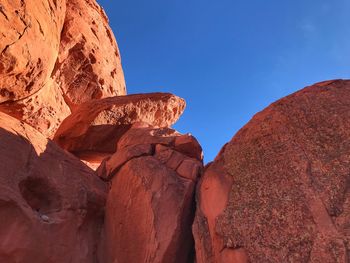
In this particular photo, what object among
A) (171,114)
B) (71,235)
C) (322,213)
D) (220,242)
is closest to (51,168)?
(71,235)

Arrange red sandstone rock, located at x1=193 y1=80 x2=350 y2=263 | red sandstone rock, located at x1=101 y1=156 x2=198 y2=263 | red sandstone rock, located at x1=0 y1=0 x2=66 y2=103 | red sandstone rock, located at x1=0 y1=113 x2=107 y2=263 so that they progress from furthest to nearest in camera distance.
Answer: red sandstone rock, located at x1=0 y1=0 x2=66 y2=103 → red sandstone rock, located at x1=101 y1=156 x2=198 y2=263 → red sandstone rock, located at x1=0 y1=113 x2=107 y2=263 → red sandstone rock, located at x1=193 y1=80 x2=350 y2=263

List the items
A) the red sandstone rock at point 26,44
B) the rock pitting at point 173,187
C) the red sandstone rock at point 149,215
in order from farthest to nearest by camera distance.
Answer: the red sandstone rock at point 26,44, the red sandstone rock at point 149,215, the rock pitting at point 173,187

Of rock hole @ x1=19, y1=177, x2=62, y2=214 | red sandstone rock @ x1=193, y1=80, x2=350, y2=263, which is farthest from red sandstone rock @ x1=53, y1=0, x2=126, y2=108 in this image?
red sandstone rock @ x1=193, y1=80, x2=350, y2=263

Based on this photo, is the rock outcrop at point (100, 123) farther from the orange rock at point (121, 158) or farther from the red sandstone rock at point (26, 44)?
the orange rock at point (121, 158)

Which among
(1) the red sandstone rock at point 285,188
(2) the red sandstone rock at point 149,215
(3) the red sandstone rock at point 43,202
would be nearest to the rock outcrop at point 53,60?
(3) the red sandstone rock at point 43,202

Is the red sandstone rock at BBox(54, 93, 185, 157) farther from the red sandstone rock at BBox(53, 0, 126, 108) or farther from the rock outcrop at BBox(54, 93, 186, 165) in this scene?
the red sandstone rock at BBox(53, 0, 126, 108)

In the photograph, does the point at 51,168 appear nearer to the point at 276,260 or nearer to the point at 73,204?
the point at 73,204

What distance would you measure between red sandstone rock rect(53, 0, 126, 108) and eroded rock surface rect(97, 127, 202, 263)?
7.38 meters

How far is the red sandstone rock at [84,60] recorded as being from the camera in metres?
15.7

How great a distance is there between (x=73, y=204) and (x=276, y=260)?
5.23 metres

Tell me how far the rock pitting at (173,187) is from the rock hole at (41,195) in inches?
1.0

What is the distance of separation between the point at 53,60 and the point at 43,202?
18.3ft

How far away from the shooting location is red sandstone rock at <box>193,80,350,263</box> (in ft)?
20.0

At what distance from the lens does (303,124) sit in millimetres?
7500
